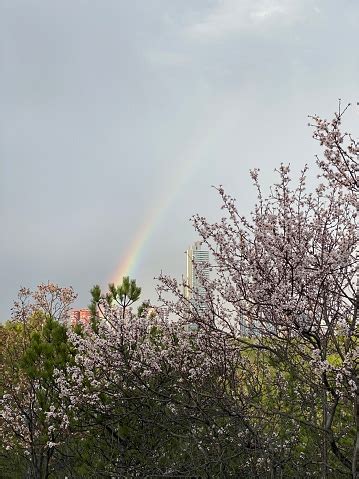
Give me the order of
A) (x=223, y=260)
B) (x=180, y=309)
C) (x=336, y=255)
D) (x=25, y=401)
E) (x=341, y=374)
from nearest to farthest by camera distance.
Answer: (x=341, y=374) → (x=336, y=255) → (x=223, y=260) → (x=180, y=309) → (x=25, y=401)

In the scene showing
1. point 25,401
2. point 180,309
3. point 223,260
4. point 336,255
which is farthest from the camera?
point 25,401

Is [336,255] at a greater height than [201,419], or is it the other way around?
[336,255]

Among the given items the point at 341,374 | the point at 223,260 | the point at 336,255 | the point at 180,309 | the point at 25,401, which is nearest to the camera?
the point at 341,374

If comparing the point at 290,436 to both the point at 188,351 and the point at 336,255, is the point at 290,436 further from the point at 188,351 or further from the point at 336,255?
the point at 336,255

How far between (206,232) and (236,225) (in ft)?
1.35

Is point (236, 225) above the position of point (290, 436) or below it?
above

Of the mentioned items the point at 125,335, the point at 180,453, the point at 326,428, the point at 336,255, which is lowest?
the point at 326,428

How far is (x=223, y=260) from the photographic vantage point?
20.3 feet

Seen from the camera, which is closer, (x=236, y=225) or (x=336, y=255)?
(x=336, y=255)

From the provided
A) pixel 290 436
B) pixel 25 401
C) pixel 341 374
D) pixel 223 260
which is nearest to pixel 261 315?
pixel 223 260

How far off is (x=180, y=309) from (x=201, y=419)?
4.72 feet

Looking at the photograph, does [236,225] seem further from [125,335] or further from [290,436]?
[290,436]

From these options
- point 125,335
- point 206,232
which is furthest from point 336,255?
point 125,335

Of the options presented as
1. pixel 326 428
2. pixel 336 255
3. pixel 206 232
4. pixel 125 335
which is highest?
pixel 206 232
